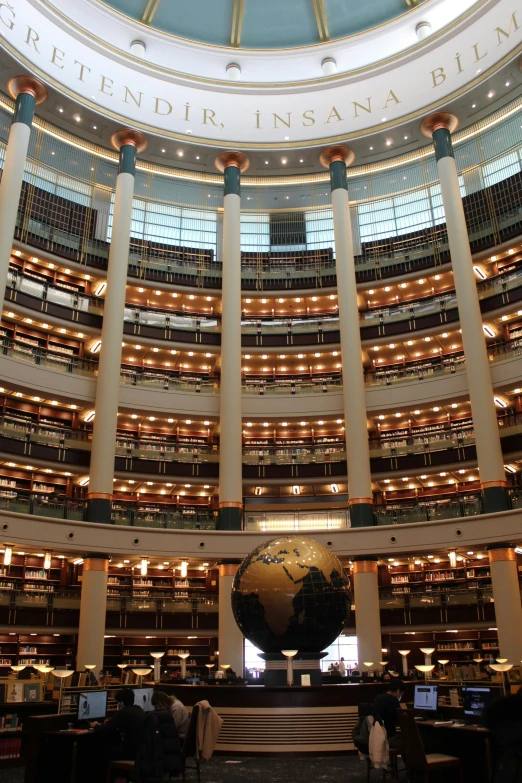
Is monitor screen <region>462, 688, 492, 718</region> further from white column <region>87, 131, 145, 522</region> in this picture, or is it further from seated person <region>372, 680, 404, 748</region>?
white column <region>87, 131, 145, 522</region>

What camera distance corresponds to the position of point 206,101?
31.7 metres

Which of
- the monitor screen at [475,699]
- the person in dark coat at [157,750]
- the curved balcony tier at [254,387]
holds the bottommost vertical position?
the person in dark coat at [157,750]

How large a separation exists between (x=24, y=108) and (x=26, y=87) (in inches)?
37.0

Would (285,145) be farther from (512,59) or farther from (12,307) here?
(12,307)

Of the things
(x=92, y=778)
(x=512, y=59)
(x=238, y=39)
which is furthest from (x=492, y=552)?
(x=238, y=39)

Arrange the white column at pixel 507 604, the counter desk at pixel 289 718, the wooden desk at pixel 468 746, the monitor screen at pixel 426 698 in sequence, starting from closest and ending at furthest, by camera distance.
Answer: the wooden desk at pixel 468 746, the monitor screen at pixel 426 698, the counter desk at pixel 289 718, the white column at pixel 507 604

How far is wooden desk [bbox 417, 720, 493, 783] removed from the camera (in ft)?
28.8

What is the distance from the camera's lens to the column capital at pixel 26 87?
26.6 metres

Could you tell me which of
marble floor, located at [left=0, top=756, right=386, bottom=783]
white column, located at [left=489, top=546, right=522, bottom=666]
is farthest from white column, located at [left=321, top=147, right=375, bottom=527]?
marble floor, located at [left=0, top=756, right=386, bottom=783]

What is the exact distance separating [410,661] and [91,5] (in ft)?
98.5

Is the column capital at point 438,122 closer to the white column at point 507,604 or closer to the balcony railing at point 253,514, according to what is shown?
the balcony railing at point 253,514

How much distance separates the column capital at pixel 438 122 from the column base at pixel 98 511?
20.5m

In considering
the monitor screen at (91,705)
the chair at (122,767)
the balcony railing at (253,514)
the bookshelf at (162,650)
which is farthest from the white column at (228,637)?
the chair at (122,767)

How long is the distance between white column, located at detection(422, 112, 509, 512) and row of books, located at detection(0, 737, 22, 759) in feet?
56.3
